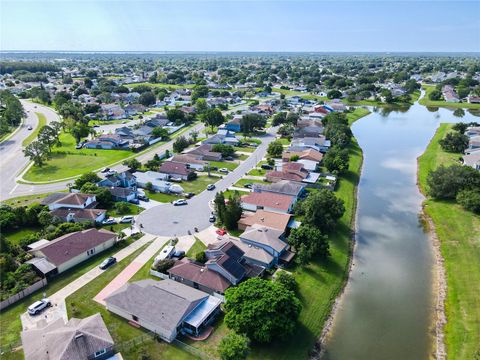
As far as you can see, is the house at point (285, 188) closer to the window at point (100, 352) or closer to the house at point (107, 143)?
the window at point (100, 352)

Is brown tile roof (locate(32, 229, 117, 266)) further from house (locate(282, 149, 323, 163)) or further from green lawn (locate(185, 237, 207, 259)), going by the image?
house (locate(282, 149, 323, 163))

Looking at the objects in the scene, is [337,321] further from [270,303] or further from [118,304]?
[118,304]

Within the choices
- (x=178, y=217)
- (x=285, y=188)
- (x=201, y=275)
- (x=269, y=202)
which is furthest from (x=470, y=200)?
(x=178, y=217)

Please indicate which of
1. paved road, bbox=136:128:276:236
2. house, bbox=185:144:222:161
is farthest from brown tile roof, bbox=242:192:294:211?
house, bbox=185:144:222:161

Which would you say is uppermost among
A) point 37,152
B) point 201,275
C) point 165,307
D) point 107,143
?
point 37,152

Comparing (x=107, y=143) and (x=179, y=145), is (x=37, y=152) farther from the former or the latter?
(x=179, y=145)

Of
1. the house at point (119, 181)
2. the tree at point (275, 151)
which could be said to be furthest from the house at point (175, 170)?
the tree at point (275, 151)
